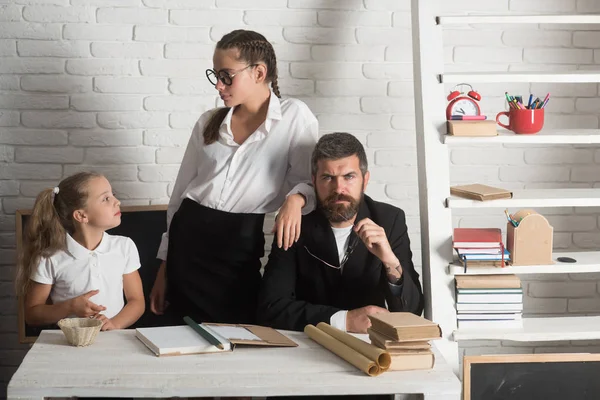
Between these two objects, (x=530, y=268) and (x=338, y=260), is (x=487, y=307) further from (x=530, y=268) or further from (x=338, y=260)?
(x=338, y=260)

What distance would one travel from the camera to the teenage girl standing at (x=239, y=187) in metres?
3.07

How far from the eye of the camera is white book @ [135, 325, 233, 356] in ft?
8.14

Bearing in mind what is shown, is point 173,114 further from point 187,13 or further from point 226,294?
point 226,294

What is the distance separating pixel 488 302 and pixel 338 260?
579 millimetres

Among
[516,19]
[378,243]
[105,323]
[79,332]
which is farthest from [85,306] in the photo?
[516,19]

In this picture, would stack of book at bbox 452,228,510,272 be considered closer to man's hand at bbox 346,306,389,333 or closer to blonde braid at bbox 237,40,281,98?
man's hand at bbox 346,306,389,333

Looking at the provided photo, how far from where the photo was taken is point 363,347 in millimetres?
2416

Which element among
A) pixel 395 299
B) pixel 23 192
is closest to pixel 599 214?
pixel 395 299

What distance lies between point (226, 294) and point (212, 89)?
954mm

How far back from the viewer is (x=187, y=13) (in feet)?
11.6

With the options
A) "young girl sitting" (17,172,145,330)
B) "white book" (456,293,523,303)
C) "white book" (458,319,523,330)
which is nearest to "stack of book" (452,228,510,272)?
"white book" (456,293,523,303)

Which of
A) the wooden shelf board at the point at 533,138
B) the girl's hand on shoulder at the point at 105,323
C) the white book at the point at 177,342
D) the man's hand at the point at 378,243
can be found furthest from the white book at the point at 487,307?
the girl's hand on shoulder at the point at 105,323

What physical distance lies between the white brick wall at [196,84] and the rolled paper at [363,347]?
3.94ft

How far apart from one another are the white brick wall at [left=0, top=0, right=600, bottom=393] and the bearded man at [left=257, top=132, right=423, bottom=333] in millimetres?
689
